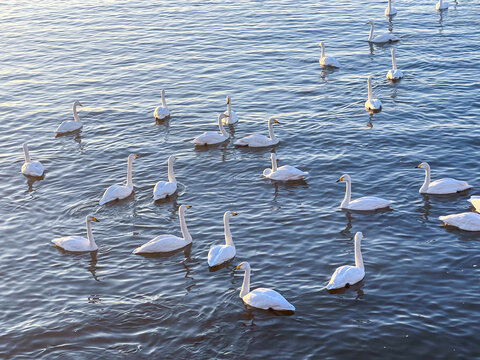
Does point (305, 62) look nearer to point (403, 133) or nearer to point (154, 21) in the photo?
point (403, 133)

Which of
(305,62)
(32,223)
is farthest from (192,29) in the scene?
(32,223)

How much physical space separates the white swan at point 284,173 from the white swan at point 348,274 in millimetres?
7194

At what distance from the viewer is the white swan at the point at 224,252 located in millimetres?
22597

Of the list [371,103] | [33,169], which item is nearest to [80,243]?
[33,169]

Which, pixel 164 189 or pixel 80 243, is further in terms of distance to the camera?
pixel 164 189

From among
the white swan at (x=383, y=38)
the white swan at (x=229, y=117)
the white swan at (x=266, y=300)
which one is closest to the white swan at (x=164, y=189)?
the white swan at (x=229, y=117)

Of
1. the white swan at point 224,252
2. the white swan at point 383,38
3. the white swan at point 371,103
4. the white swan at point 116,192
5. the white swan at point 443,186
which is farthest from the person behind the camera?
the white swan at point 383,38

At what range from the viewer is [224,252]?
74.8 feet

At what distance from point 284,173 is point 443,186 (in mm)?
5982

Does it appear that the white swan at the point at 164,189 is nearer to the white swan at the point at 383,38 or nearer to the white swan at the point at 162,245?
the white swan at the point at 162,245

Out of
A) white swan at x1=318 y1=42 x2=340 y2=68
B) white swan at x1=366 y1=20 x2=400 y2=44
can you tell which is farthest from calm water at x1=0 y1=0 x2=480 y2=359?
white swan at x1=366 y1=20 x2=400 y2=44

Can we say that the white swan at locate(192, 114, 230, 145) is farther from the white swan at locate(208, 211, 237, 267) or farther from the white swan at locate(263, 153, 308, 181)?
the white swan at locate(208, 211, 237, 267)

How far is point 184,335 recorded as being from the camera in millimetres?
19312

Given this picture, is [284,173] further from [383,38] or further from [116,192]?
[383,38]
